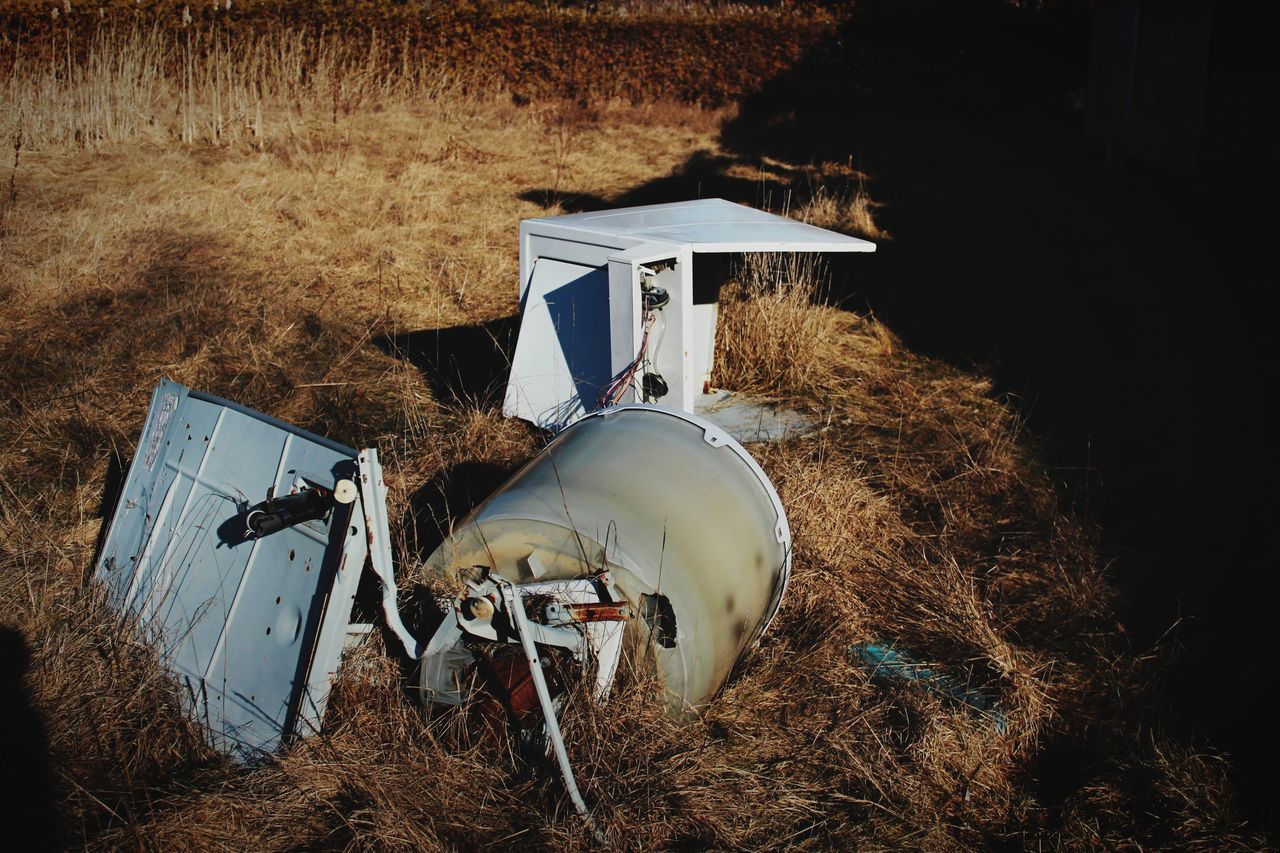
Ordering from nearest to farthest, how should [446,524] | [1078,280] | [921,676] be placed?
[921,676]
[446,524]
[1078,280]

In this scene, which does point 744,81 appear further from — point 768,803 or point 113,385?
point 768,803

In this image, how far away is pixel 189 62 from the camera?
37.4 feet

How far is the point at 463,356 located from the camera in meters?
6.78

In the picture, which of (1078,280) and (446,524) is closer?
(446,524)

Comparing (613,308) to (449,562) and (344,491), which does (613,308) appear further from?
(344,491)

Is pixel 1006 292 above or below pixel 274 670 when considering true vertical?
above

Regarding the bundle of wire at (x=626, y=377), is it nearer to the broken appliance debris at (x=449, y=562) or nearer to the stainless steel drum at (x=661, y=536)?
the broken appliance debris at (x=449, y=562)

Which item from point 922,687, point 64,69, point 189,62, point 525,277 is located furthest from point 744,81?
point 922,687

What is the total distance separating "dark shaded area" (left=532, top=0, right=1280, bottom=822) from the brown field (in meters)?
0.35

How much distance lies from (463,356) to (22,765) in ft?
13.6

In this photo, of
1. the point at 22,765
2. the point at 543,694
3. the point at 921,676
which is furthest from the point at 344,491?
the point at 921,676

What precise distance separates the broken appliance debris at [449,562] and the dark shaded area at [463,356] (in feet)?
6.80

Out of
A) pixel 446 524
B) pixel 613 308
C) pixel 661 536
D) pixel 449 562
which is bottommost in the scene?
pixel 446 524

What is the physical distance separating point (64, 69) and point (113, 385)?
6699mm
